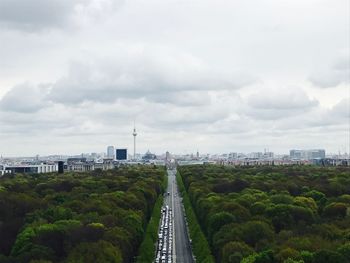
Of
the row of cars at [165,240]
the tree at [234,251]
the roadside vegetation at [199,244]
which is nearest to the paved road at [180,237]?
the row of cars at [165,240]

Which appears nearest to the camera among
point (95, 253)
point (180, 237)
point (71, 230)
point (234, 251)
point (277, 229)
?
point (95, 253)

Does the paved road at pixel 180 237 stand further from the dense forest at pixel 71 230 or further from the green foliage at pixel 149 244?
the dense forest at pixel 71 230

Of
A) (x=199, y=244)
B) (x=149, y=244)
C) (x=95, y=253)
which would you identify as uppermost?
(x=95, y=253)

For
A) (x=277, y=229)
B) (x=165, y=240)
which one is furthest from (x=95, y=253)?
(x=165, y=240)

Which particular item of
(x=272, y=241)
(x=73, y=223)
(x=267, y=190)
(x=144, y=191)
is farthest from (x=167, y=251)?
(x=267, y=190)

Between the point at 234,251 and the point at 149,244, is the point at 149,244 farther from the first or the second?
the point at 234,251

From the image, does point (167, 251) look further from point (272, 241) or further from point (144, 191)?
point (144, 191)

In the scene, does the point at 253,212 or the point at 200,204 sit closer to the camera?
the point at 253,212

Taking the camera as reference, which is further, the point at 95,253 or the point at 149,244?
the point at 149,244

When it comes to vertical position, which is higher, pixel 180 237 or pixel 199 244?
pixel 199 244
